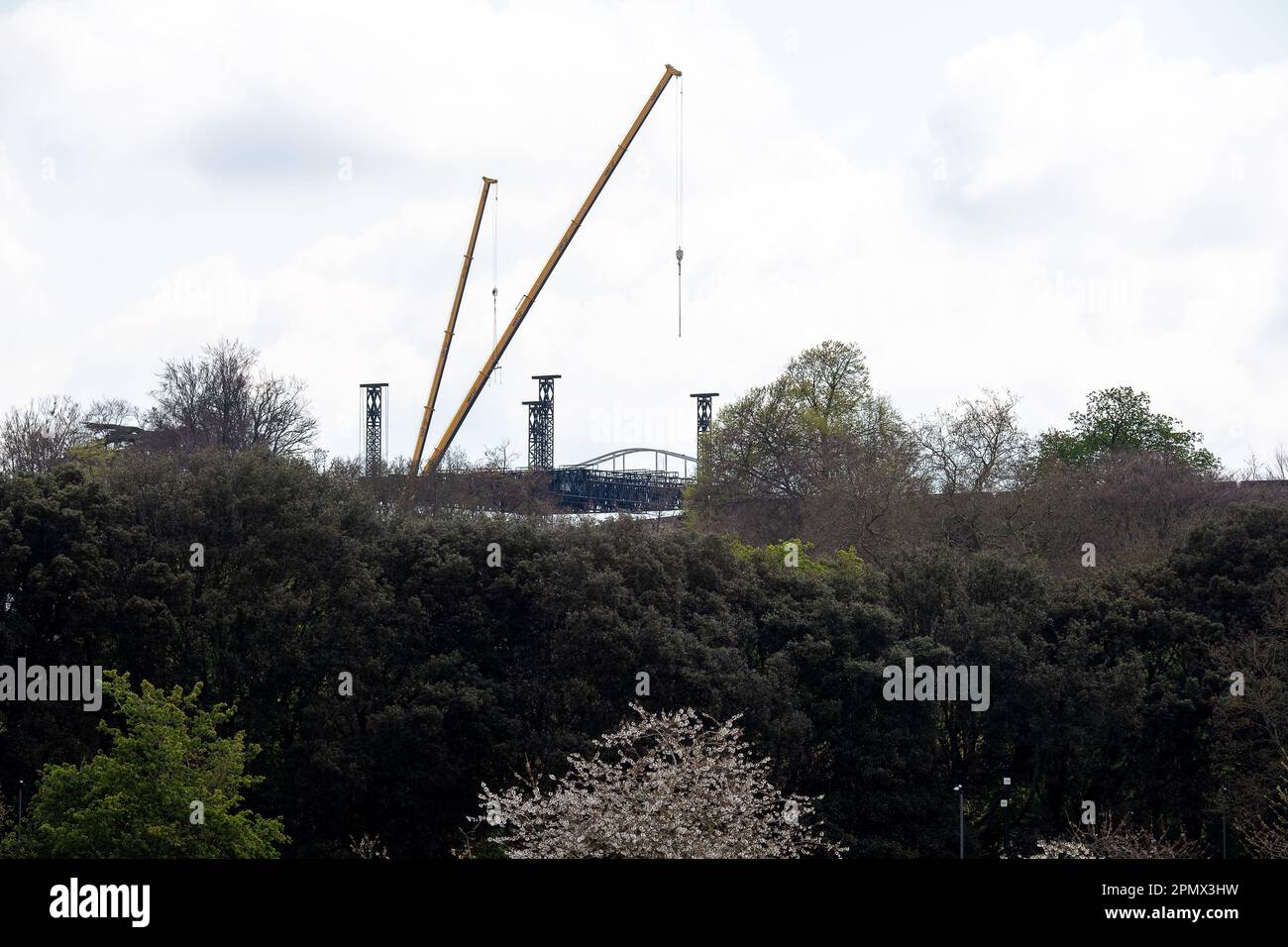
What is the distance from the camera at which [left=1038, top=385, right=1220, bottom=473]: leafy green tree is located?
75.9 m

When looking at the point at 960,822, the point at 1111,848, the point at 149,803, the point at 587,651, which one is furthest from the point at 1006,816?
the point at 149,803

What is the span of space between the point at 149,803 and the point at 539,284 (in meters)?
63.9

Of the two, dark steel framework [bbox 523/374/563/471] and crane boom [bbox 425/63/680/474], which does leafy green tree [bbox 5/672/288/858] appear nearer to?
crane boom [bbox 425/63/680/474]

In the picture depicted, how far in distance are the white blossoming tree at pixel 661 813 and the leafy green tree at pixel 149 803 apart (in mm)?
5057

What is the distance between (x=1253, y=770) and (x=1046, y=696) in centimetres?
560

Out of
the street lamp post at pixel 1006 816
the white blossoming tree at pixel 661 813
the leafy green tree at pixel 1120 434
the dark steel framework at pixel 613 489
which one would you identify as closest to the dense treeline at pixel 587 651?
the street lamp post at pixel 1006 816

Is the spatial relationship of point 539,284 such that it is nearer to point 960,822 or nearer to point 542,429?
point 542,429

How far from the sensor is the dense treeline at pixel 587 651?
39.2 meters

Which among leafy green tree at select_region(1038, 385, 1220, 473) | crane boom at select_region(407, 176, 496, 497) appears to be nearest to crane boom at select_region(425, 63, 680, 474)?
crane boom at select_region(407, 176, 496, 497)

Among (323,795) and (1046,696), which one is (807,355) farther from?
(323,795)

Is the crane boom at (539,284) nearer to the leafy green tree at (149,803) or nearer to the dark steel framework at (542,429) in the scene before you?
the dark steel framework at (542,429)

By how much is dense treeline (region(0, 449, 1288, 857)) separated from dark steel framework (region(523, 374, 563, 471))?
5995 cm

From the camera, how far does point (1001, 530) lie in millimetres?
60469
